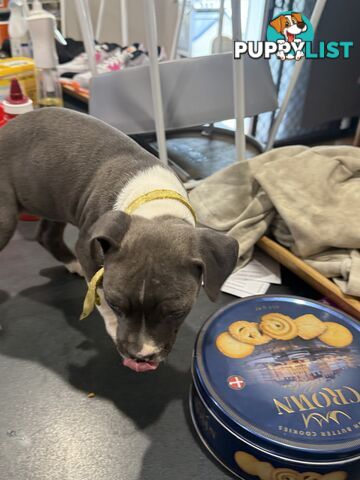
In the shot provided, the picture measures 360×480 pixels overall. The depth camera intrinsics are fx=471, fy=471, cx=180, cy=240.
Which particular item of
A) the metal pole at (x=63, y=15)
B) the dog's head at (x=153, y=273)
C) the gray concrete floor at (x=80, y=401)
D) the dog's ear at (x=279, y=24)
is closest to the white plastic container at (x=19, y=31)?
the metal pole at (x=63, y=15)

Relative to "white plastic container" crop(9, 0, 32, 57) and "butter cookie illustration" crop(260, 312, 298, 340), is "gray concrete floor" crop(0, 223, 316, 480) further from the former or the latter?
"white plastic container" crop(9, 0, 32, 57)

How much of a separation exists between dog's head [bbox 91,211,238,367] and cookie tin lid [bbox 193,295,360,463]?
18 centimetres

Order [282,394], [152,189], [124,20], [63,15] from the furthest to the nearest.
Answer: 1. [63,15]
2. [124,20]
3. [152,189]
4. [282,394]

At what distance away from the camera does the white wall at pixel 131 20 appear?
327cm

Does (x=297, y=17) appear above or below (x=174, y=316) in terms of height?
above

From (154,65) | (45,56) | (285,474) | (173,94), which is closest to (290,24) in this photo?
(173,94)

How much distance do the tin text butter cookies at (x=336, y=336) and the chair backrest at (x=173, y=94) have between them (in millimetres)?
1174

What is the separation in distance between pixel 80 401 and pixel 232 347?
0.42 metres

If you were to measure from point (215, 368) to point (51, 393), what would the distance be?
1.48 feet

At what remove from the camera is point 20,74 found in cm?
217

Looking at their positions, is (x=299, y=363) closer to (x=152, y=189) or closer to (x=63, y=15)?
(x=152, y=189)

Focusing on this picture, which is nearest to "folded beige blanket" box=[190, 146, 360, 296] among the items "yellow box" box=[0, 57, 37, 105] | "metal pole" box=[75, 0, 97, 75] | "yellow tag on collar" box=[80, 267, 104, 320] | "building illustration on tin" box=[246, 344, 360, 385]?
"building illustration on tin" box=[246, 344, 360, 385]

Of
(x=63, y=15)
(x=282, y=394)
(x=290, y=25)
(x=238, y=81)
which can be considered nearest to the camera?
(x=282, y=394)

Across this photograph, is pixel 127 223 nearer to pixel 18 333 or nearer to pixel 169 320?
pixel 169 320
